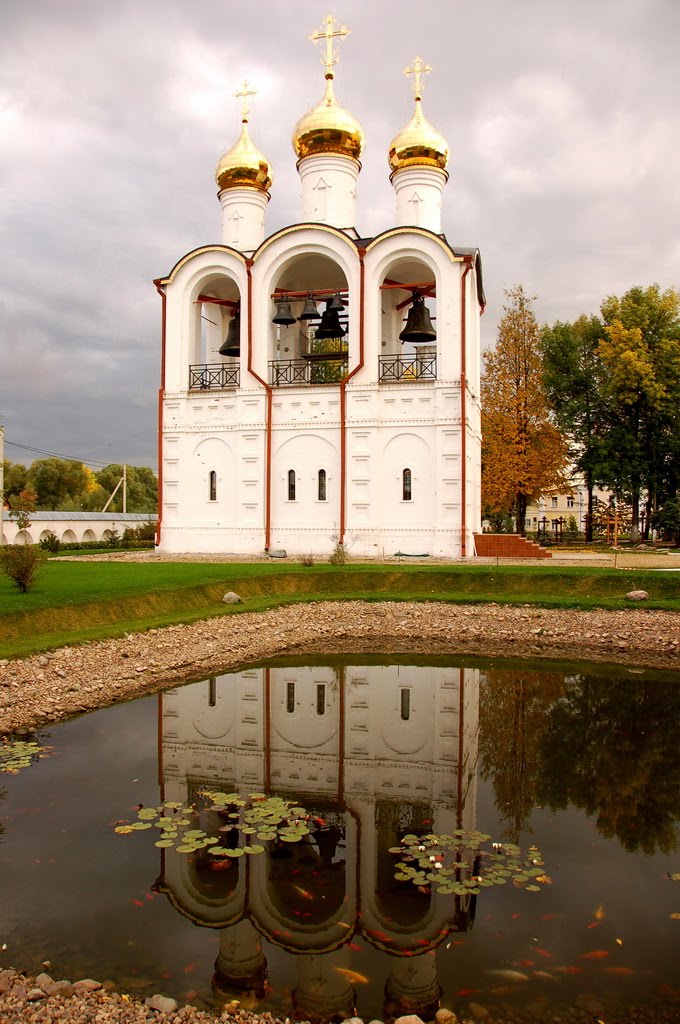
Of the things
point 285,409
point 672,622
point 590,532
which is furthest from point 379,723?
point 590,532

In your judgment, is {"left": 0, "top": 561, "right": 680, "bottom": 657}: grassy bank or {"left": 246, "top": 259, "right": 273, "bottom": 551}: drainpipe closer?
{"left": 0, "top": 561, "right": 680, "bottom": 657}: grassy bank

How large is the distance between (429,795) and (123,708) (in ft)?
14.7

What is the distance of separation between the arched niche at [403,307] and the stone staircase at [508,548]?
546 cm

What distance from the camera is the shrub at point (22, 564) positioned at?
13938mm

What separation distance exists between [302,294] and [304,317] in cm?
108

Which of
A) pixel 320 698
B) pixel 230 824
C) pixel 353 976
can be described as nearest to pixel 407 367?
pixel 320 698

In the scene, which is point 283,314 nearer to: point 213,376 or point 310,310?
point 310,310

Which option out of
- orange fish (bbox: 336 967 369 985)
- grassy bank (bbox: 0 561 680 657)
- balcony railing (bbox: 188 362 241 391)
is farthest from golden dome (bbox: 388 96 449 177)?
orange fish (bbox: 336 967 369 985)

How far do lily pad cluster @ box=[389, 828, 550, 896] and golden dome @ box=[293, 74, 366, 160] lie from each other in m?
24.7

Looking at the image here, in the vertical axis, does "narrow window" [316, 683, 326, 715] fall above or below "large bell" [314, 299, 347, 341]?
below

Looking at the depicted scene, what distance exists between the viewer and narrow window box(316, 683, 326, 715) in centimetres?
1020

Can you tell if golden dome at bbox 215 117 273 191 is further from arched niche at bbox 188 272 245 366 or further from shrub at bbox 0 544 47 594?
shrub at bbox 0 544 47 594

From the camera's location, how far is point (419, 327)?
23797mm

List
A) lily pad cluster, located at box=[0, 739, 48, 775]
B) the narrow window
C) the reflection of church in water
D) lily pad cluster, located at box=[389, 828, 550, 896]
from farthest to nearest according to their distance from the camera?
the narrow window < lily pad cluster, located at box=[0, 739, 48, 775] < lily pad cluster, located at box=[389, 828, 550, 896] < the reflection of church in water
